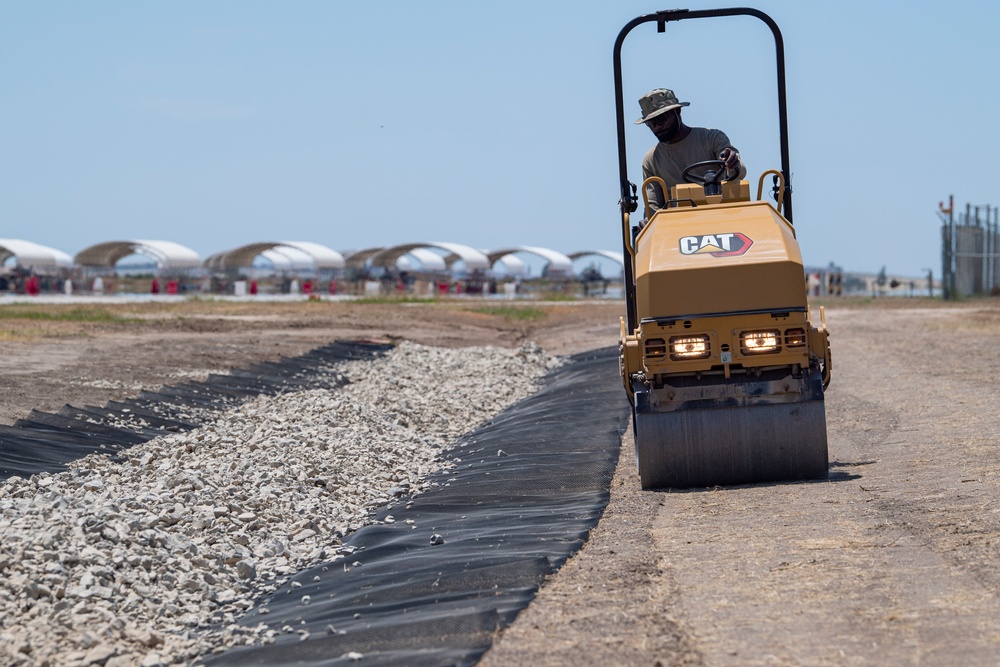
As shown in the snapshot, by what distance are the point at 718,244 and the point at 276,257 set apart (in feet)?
252

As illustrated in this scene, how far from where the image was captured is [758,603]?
5.50 metres

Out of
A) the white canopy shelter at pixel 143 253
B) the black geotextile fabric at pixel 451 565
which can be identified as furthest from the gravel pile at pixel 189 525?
the white canopy shelter at pixel 143 253

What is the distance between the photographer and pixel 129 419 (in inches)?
513

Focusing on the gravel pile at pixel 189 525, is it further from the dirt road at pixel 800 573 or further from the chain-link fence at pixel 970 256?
the chain-link fence at pixel 970 256

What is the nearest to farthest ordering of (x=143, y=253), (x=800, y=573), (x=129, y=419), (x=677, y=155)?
(x=800, y=573) → (x=677, y=155) → (x=129, y=419) → (x=143, y=253)

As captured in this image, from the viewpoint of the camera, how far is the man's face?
9.24 meters

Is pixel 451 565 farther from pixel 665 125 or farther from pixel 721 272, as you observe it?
pixel 665 125

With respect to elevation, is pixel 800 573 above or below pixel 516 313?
below

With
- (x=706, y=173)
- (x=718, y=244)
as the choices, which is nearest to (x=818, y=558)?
(x=718, y=244)

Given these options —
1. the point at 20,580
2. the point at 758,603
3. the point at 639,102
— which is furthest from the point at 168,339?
the point at 758,603

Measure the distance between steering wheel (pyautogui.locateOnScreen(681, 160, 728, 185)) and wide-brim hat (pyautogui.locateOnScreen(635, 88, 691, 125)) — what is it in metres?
0.46

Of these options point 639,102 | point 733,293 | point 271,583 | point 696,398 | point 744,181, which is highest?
point 639,102

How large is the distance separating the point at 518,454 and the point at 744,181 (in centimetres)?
365

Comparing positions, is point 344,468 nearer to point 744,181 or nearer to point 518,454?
point 518,454
